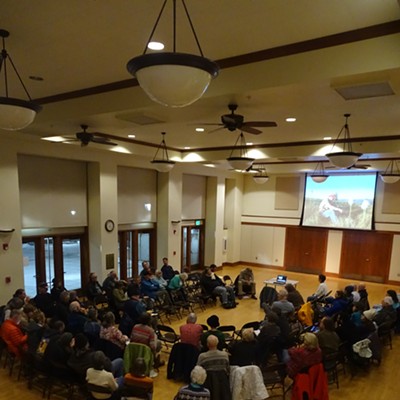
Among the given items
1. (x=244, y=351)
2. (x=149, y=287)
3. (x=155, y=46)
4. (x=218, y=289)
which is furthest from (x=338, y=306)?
(x=155, y=46)

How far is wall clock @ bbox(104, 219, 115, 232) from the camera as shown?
31.7 ft

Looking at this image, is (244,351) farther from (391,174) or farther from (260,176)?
(260,176)

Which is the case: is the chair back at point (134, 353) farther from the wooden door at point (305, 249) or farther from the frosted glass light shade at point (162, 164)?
the wooden door at point (305, 249)

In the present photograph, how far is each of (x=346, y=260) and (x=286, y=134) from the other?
24.9ft

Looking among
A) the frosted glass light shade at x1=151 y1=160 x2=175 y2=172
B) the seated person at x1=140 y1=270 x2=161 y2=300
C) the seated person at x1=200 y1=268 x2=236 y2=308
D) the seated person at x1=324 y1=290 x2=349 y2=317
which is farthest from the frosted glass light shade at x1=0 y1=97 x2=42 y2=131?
the seated person at x1=200 y1=268 x2=236 y2=308

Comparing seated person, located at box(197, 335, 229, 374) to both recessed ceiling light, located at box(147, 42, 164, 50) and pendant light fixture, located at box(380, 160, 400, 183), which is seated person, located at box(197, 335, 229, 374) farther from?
pendant light fixture, located at box(380, 160, 400, 183)

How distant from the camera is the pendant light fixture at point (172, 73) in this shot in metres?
1.91

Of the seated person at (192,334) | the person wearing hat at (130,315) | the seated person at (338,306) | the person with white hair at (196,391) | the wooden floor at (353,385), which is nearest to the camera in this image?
the person with white hair at (196,391)

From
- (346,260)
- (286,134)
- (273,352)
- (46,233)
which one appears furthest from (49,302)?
(346,260)

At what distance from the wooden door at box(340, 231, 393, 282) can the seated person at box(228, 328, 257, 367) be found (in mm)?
9699

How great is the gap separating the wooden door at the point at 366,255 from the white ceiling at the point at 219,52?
7999 millimetres

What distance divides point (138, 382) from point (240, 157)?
4.47 meters

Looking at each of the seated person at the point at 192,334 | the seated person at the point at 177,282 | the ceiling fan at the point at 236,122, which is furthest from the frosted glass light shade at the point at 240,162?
the seated person at the point at 177,282

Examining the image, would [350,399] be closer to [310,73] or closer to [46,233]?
[310,73]
